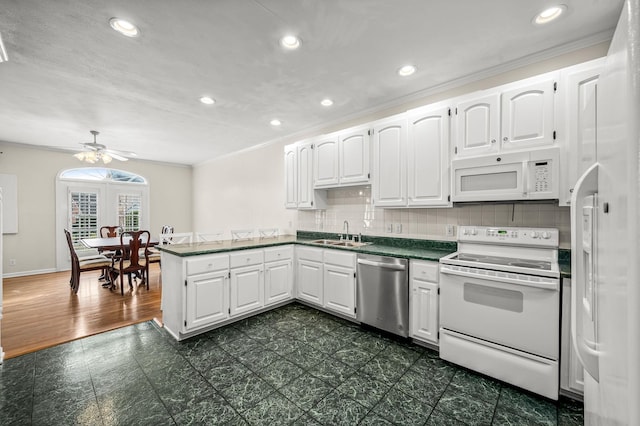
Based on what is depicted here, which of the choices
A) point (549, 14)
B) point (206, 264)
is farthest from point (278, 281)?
point (549, 14)

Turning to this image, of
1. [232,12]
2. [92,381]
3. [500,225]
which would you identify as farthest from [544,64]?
[92,381]

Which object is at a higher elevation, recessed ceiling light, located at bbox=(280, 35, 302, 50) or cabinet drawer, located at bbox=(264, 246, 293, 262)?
recessed ceiling light, located at bbox=(280, 35, 302, 50)

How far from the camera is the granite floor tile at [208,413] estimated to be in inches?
66.8

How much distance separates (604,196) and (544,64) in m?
2.43

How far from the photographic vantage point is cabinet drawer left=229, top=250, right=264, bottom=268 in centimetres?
307

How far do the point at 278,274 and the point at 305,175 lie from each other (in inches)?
58.0

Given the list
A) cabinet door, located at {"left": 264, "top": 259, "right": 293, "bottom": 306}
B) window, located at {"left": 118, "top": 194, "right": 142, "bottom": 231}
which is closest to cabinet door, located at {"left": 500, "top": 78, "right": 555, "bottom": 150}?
cabinet door, located at {"left": 264, "top": 259, "right": 293, "bottom": 306}

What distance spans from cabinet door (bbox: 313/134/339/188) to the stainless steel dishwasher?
1194mm

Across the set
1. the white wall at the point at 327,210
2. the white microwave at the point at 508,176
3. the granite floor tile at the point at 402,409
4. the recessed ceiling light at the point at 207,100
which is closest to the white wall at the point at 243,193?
the white wall at the point at 327,210

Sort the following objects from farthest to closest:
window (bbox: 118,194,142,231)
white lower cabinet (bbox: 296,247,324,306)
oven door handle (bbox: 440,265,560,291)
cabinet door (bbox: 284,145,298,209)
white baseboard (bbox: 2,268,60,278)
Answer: window (bbox: 118,194,142,231), white baseboard (bbox: 2,268,60,278), cabinet door (bbox: 284,145,298,209), white lower cabinet (bbox: 296,247,324,306), oven door handle (bbox: 440,265,560,291)

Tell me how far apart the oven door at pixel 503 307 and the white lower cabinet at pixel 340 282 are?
3.34 feet

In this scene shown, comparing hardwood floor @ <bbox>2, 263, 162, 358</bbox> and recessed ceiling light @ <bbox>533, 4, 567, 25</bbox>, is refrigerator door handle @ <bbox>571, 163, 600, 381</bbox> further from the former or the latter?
hardwood floor @ <bbox>2, 263, 162, 358</bbox>

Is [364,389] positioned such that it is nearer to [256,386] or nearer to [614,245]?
[256,386]

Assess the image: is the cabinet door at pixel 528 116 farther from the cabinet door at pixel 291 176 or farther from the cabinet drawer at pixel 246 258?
the cabinet drawer at pixel 246 258
